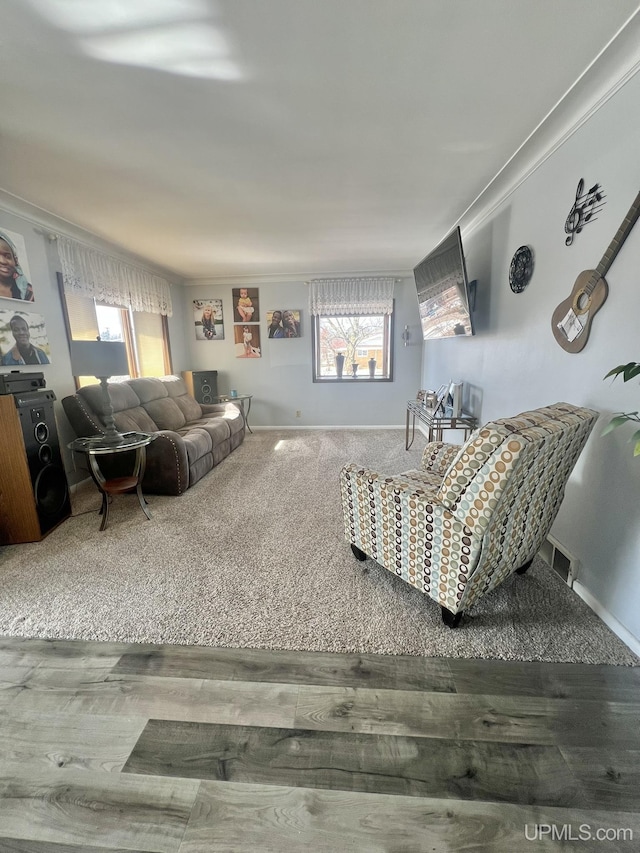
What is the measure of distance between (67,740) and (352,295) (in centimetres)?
505

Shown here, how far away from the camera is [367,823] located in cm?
92

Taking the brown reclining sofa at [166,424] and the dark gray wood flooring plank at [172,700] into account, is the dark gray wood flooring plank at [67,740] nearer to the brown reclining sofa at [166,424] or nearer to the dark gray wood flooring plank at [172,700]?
the dark gray wood flooring plank at [172,700]

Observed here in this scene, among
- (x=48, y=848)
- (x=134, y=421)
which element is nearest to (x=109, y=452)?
(x=134, y=421)

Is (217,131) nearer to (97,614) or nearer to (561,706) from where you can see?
(97,614)

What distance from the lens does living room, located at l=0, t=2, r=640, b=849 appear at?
147 centimetres

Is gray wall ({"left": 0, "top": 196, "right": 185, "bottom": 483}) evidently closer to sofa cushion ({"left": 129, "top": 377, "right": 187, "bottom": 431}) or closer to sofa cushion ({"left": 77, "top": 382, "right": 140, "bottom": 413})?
sofa cushion ({"left": 77, "top": 382, "right": 140, "bottom": 413})

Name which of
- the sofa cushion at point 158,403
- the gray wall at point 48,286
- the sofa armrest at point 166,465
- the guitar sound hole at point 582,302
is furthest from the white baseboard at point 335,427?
the guitar sound hole at point 582,302

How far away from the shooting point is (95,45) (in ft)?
4.17

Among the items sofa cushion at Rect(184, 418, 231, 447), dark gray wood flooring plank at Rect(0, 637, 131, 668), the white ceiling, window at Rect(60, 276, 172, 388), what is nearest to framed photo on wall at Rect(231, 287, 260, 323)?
window at Rect(60, 276, 172, 388)

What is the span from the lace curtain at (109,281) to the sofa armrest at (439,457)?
353cm

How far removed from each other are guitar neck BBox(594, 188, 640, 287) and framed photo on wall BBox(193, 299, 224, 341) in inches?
187

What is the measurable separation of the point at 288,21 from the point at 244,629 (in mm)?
2457

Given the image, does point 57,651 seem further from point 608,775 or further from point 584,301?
point 584,301

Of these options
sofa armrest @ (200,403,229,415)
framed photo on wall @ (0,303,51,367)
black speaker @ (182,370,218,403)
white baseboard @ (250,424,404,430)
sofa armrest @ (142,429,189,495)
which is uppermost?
framed photo on wall @ (0,303,51,367)
